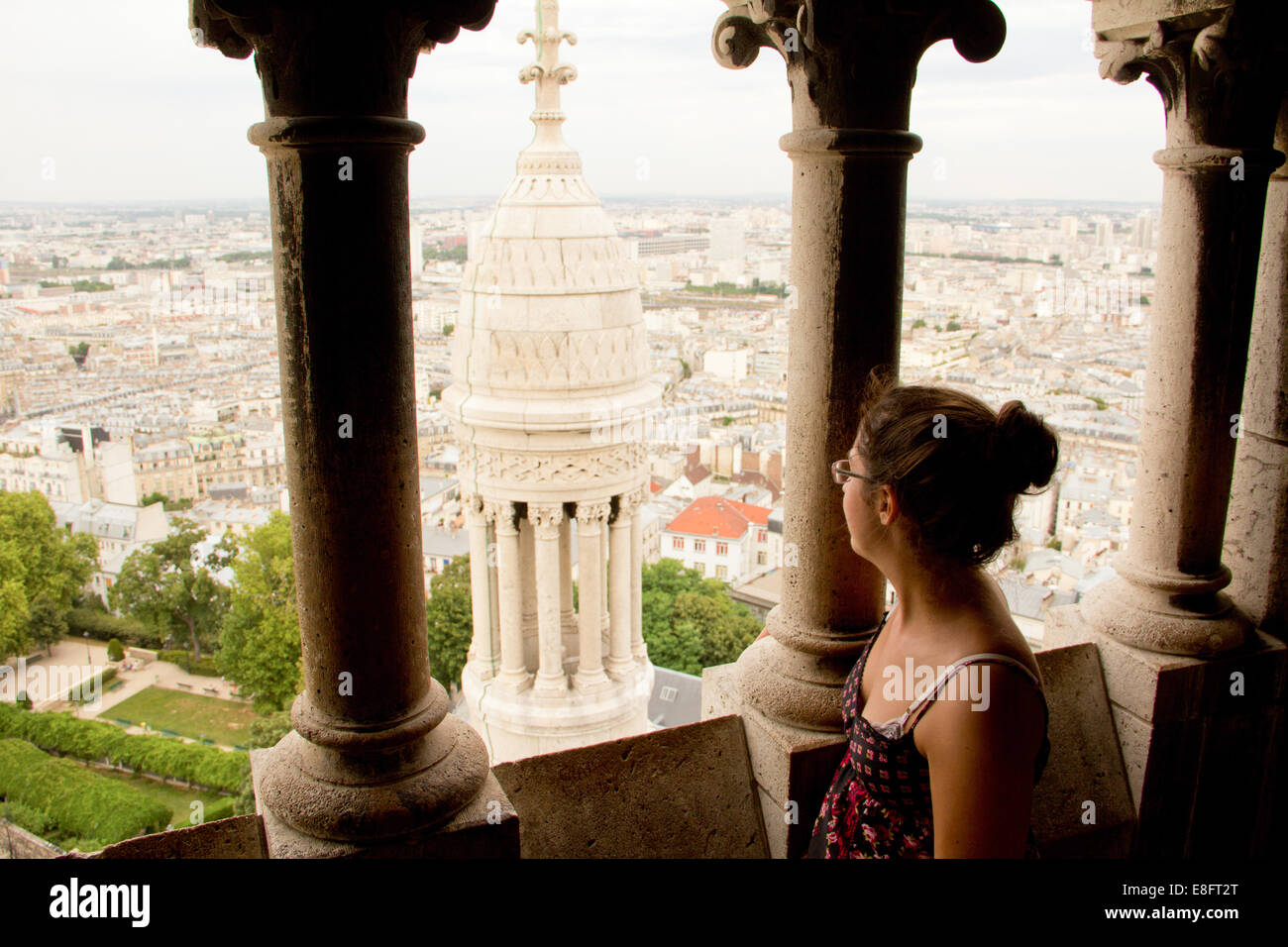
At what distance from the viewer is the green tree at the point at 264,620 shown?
1955 cm

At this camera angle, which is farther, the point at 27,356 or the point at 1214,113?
the point at 27,356

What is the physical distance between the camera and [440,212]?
588 inches

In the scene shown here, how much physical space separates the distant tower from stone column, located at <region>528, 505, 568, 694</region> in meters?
0.02

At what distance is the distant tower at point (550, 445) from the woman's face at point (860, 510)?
9.07m

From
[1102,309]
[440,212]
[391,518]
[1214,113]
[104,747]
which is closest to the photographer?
[391,518]

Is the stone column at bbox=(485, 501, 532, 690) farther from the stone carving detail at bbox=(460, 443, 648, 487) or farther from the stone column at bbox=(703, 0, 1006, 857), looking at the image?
the stone column at bbox=(703, 0, 1006, 857)

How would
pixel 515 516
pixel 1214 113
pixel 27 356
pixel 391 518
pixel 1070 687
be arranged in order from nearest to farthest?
pixel 391 518 < pixel 1214 113 < pixel 1070 687 < pixel 515 516 < pixel 27 356

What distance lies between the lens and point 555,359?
36.9 feet

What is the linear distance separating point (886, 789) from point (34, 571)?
17051 mm

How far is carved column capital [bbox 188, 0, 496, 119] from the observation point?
7.07ft

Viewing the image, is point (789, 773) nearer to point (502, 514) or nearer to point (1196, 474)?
point (1196, 474)

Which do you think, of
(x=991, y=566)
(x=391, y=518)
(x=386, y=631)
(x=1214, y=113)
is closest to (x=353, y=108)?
(x=391, y=518)

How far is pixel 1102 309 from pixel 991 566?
1640 centimetres
